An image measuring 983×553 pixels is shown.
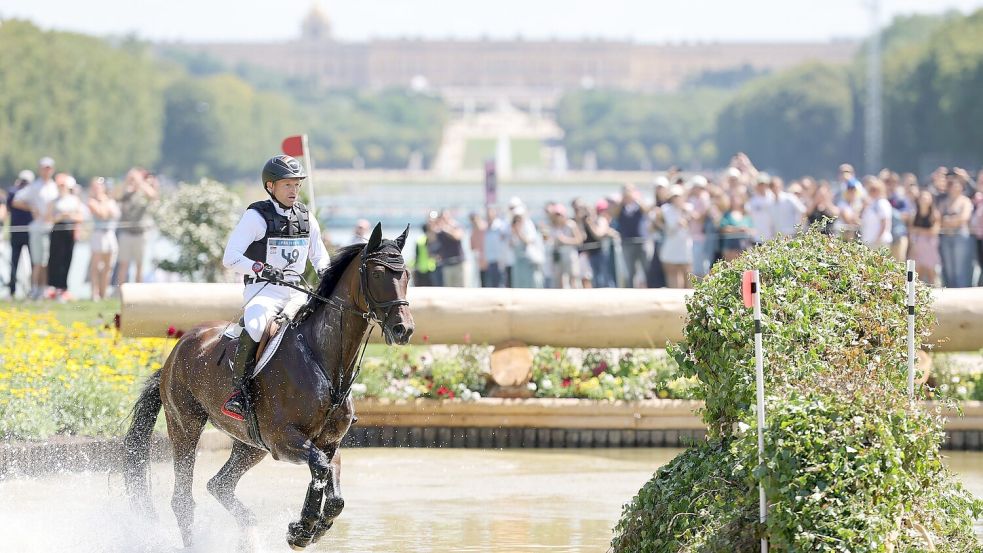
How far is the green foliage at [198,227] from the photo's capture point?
19.3 metres

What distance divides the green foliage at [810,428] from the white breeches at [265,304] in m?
2.24

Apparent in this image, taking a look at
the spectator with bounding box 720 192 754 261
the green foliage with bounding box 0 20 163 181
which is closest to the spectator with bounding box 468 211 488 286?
the spectator with bounding box 720 192 754 261

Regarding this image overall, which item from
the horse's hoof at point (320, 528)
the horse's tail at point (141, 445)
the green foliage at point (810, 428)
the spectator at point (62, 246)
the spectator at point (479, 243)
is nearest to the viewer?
the green foliage at point (810, 428)

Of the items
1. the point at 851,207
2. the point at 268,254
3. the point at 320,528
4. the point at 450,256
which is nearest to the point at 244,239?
the point at 268,254

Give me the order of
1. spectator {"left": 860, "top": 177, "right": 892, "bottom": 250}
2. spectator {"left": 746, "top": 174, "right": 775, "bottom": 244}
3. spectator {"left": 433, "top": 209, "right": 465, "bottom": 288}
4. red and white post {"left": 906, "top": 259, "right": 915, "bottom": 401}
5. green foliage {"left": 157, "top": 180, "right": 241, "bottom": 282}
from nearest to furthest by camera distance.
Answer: red and white post {"left": 906, "top": 259, "right": 915, "bottom": 401} → spectator {"left": 860, "top": 177, "right": 892, "bottom": 250} → spectator {"left": 746, "top": 174, "right": 775, "bottom": 244} → green foliage {"left": 157, "top": 180, "right": 241, "bottom": 282} → spectator {"left": 433, "top": 209, "right": 465, "bottom": 288}

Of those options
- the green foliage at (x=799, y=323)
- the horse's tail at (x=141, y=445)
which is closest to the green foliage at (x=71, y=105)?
the horse's tail at (x=141, y=445)

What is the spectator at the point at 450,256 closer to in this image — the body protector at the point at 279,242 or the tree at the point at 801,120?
the body protector at the point at 279,242

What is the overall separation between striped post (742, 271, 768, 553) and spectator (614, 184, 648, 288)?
12.7m

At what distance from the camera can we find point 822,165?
108 metres

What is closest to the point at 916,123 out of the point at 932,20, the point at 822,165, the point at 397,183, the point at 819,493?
the point at 822,165

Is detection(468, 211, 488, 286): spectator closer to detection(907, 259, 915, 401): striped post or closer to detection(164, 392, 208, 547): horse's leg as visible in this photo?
detection(164, 392, 208, 547): horse's leg

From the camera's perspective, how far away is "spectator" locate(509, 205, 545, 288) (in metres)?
20.3

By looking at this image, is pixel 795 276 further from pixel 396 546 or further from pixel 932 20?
pixel 932 20

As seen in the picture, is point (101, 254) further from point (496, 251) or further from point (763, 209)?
point (763, 209)
